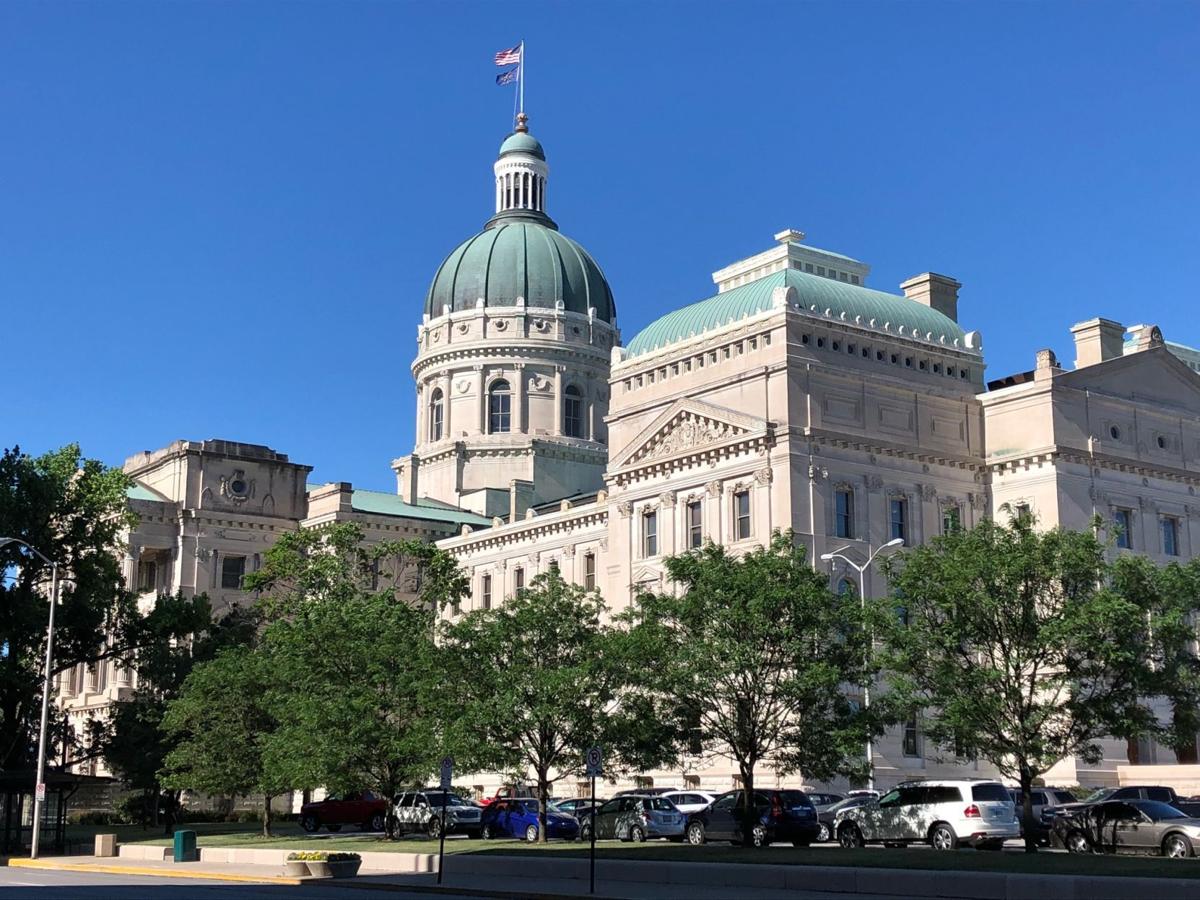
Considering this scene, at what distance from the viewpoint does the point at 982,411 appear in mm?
76438

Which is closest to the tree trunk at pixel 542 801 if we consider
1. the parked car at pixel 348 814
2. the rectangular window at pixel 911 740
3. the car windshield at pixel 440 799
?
the car windshield at pixel 440 799

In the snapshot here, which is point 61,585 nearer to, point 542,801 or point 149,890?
point 542,801

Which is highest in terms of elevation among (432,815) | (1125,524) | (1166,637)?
(1125,524)

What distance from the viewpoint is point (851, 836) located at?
44.5 m

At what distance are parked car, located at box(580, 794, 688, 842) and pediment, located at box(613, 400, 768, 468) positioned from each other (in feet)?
76.7

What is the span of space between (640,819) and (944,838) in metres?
10.8

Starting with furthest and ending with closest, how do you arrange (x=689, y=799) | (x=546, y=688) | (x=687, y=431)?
(x=687, y=431)
(x=689, y=799)
(x=546, y=688)

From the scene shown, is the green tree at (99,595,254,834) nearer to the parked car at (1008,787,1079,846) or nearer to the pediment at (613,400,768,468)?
the pediment at (613,400,768,468)

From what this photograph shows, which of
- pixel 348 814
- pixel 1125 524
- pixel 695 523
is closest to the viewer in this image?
Result: pixel 348 814

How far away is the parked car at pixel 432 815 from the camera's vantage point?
5625 centimetres

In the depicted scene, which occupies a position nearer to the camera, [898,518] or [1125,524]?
[898,518]

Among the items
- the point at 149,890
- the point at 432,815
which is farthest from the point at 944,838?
the point at 432,815

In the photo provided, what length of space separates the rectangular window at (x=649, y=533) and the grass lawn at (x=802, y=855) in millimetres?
23044

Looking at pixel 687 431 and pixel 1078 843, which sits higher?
pixel 687 431
